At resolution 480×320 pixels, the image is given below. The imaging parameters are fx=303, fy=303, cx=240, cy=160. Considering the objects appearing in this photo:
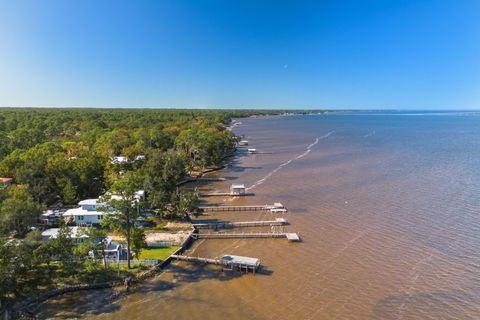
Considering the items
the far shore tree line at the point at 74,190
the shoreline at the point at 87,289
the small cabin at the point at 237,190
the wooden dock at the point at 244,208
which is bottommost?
the shoreline at the point at 87,289

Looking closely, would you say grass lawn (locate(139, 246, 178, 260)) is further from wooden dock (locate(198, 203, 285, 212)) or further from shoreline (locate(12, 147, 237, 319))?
wooden dock (locate(198, 203, 285, 212))

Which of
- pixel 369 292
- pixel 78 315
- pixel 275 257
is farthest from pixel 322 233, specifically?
pixel 78 315

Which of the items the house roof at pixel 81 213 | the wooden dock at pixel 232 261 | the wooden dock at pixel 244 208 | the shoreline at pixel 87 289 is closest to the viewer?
the shoreline at pixel 87 289

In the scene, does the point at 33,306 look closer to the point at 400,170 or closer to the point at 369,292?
the point at 369,292

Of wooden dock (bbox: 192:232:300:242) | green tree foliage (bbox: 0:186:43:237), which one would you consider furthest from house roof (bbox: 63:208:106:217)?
wooden dock (bbox: 192:232:300:242)

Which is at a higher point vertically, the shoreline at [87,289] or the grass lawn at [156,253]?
the grass lawn at [156,253]

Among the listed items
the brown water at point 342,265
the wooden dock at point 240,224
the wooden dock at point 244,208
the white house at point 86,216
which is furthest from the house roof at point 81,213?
the wooden dock at point 244,208

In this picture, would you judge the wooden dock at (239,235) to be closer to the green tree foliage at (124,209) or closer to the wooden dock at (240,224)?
the wooden dock at (240,224)
